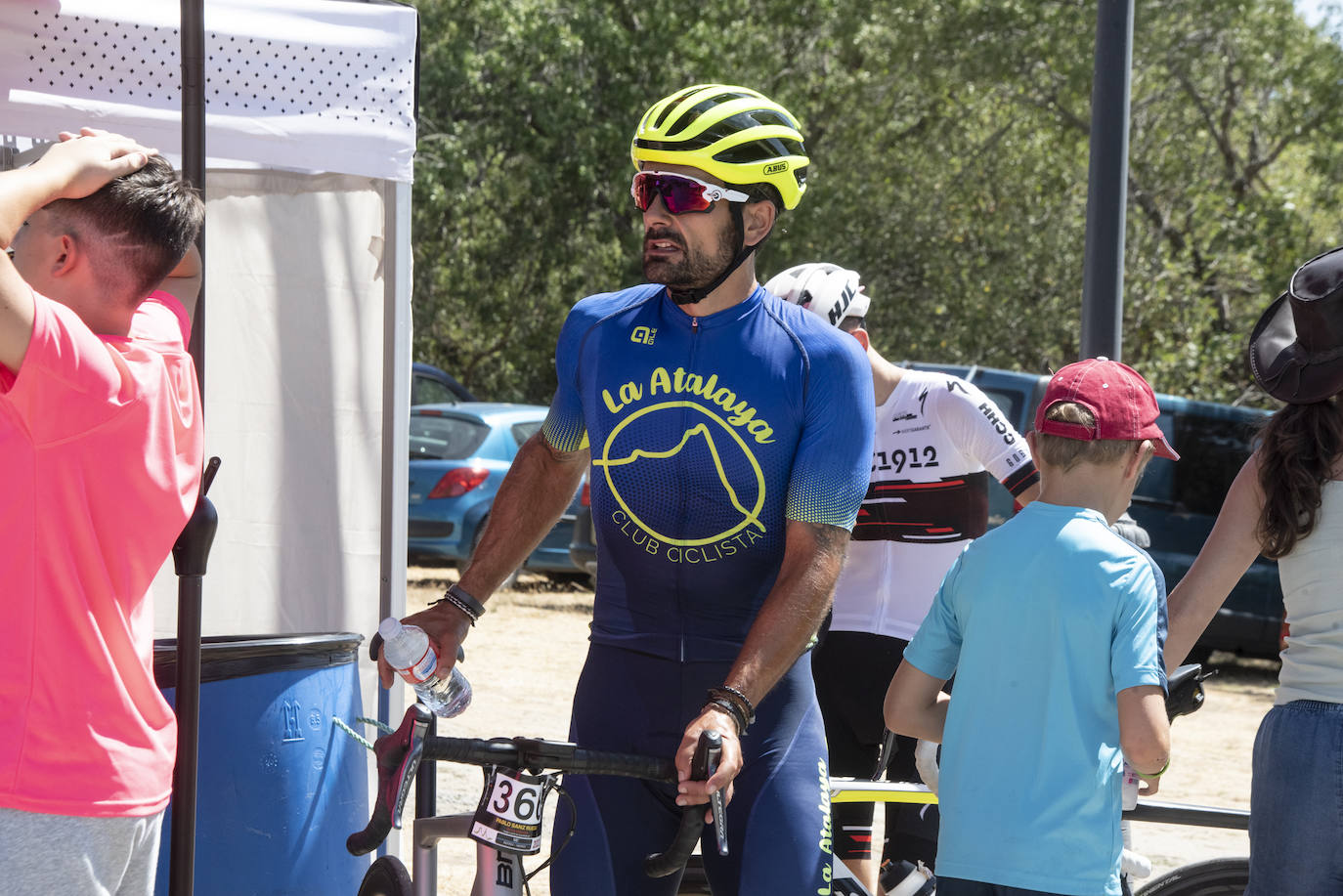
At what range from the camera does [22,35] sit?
13.3 ft

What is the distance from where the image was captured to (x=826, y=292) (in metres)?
4.14

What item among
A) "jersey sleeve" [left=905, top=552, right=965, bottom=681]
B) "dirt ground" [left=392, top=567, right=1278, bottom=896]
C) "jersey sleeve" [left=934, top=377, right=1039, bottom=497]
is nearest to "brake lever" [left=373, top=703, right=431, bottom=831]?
"jersey sleeve" [left=905, top=552, right=965, bottom=681]

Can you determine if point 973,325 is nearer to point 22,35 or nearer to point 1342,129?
point 1342,129

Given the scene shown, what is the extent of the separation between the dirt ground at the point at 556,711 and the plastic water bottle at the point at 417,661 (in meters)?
2.90

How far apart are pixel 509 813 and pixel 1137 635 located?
1121mm

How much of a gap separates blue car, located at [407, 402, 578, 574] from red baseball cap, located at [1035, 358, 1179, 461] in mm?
10367

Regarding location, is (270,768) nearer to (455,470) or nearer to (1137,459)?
(1137,459)

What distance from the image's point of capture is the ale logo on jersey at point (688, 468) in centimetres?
275

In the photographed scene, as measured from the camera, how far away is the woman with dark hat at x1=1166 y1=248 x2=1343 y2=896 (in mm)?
2709

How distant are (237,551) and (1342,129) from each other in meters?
17.3

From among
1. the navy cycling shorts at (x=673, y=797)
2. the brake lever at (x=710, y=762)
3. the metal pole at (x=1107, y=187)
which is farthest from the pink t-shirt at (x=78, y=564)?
the metal pole at (x=1107, y=187)

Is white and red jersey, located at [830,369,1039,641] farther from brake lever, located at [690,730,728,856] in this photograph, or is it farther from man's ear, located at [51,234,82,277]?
man's ear, located at [51,234,82,277]

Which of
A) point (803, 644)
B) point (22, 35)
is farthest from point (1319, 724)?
point (22, 35)

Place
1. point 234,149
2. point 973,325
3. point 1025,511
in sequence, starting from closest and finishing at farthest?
point 1025,511
point 234,149
point 973,325
